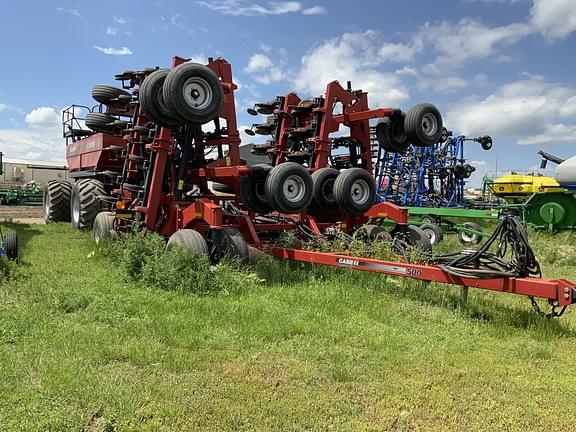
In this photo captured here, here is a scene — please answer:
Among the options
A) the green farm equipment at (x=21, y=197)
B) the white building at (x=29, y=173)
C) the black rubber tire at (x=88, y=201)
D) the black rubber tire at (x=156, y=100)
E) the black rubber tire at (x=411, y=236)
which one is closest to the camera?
the black rubber tire at (x=156, y=100)

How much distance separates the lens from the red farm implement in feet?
17.6

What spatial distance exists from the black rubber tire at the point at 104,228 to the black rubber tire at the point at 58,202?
5202mm

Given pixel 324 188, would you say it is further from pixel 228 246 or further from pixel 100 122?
pixel 100 122

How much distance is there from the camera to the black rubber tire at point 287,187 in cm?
711

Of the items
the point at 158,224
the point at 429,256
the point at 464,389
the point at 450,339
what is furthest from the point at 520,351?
the point at 158,224

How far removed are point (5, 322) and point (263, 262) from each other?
3.34 m

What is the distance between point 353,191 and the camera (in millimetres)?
8086

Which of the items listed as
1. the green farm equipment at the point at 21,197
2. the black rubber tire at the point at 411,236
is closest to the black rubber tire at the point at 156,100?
the black rubber tire at the point at 411,236

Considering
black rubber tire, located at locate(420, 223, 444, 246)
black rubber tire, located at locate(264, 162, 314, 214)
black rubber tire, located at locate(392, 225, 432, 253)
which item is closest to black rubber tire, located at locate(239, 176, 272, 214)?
black rubber tire, located at locate(264, 162, 314, 214)

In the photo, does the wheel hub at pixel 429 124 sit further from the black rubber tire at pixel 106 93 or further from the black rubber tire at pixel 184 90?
the black rubber tire at pixel 106 93

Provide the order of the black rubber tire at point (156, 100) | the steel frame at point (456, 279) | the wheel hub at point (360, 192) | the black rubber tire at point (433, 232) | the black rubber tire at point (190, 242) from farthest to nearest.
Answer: the black rubber tire at point (433, 232) → the wheel hub at point (360, 192) → the black rubber tire at point (156, 100) → the black rubber tire at point (190, 242) → the steel frame at point (456, 279)

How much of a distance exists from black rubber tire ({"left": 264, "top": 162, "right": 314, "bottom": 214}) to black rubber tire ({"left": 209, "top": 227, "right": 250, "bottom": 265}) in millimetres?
781

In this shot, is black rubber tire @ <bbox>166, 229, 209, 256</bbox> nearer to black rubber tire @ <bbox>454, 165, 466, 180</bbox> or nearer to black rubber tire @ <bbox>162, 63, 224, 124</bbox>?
black rubber tire @ <bbox>162, 63, 224, 124</bbox>

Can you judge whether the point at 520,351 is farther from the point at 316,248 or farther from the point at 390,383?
the point at 316,248
